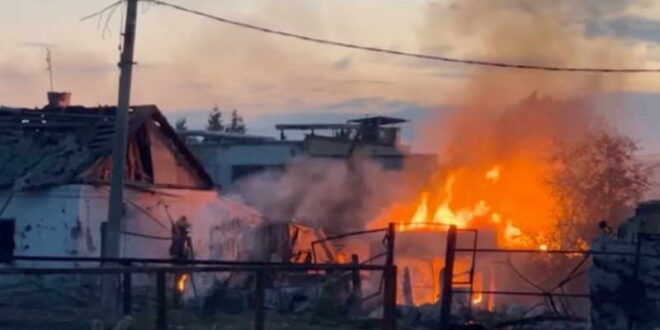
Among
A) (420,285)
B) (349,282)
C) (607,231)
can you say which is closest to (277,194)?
(420,285)

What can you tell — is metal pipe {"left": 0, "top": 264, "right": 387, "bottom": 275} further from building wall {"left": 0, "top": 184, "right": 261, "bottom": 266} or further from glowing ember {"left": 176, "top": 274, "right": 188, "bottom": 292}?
building wall {"left": 0, "top": 184, "right": 261, "bottom": 266}

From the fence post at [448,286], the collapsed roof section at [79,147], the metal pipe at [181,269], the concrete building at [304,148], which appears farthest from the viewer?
the concrete building at [304,148]

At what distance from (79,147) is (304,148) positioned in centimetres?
2547

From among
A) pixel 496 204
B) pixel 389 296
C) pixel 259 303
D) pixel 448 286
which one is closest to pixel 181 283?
pixel 448 286

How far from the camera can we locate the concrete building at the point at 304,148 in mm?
61281

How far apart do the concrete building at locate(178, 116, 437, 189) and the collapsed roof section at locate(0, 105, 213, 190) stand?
798 inches

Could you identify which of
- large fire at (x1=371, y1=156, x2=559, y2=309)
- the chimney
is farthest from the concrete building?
the chimney

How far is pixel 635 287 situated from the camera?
23.2 metres

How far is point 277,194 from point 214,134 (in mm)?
17624

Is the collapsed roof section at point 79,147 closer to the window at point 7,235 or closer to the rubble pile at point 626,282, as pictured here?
the window at point 7,235

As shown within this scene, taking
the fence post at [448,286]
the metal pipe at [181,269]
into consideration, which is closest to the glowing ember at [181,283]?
the fence post at [448,286]

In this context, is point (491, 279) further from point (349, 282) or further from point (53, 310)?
point (53, 310)

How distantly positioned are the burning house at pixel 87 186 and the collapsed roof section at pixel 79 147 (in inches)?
1.1

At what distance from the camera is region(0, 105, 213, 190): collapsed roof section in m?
35.7
